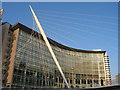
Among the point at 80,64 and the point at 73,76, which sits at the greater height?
the point at 80,64

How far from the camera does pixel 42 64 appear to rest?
2726 inches

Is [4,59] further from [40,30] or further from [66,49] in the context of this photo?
[66,49]

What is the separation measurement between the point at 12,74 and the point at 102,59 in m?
66.4

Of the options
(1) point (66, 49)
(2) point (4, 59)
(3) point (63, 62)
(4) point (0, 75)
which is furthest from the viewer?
(1) point (66, 49)

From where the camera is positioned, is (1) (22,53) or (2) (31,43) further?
(2) (31,43)

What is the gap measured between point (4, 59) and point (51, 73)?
75.3 feet

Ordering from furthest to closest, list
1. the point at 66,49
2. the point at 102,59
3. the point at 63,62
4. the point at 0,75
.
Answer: the point at 102,59, the point at 66,49, the point at 63,62, the point at 0,75

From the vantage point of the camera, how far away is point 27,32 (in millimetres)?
67250

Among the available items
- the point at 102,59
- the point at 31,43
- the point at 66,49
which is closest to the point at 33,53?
the point at 31,43

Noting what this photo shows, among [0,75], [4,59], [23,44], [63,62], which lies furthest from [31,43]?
[63,62]

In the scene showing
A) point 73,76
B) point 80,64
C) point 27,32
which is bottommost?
point 73,76

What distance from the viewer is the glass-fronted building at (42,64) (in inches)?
2296

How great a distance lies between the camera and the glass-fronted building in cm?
5831

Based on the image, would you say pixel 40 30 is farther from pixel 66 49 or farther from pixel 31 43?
pixel 66 49
